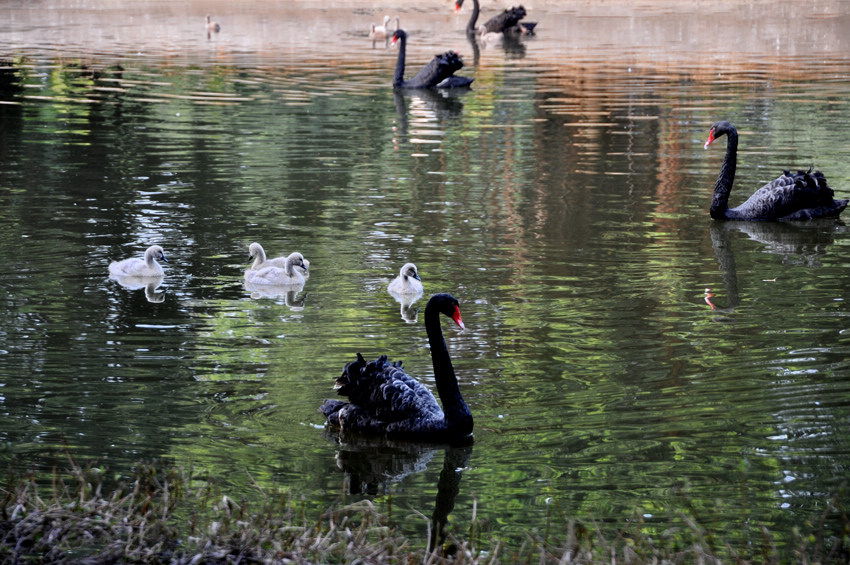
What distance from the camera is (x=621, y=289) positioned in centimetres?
1073

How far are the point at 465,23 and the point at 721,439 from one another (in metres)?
41.2

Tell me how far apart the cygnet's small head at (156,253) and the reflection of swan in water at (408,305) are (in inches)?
84.7

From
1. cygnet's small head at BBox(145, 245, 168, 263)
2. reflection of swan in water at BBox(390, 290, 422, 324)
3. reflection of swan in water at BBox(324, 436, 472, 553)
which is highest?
cygnet's small head at BBox(145, 245, 168, 263)

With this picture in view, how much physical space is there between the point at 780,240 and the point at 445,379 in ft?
22.9

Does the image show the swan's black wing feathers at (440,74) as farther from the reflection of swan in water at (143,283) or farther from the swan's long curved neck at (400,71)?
the reflection of swan in water at (143,283)

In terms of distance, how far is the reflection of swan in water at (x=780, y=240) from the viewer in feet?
39.2

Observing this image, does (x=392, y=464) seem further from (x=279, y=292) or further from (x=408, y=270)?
(x=279, y=292)

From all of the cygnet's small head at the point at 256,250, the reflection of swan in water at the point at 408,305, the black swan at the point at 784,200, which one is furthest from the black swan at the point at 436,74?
the reflection of swan in water at the point at 408,305

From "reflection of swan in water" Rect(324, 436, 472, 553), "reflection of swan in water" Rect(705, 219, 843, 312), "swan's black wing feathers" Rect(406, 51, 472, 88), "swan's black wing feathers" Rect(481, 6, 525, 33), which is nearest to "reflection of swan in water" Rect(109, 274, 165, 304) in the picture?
"reflection of swan in water" Rect(324, 436, 472, 553)

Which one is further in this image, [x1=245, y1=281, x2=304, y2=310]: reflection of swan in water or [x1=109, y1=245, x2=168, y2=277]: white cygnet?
[x1=109, y1=245, x2=168, y2=277]: white cygnet

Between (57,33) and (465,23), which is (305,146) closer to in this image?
(57,33)

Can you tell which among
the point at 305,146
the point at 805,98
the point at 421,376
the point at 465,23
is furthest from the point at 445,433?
the point at 465,23

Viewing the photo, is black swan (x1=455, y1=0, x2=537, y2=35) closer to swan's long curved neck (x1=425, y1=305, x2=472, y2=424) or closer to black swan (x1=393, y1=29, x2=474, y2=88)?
black swan (x1=393, y1=29, x2=474, y2=88)

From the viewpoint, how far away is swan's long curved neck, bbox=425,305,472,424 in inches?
284
